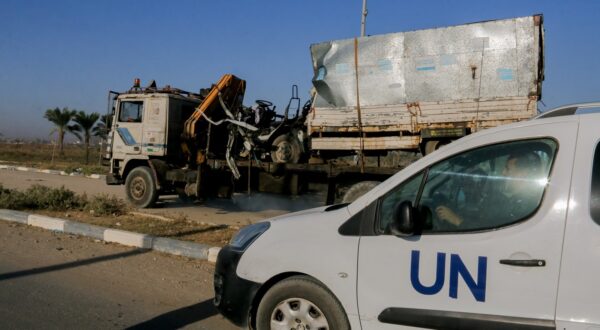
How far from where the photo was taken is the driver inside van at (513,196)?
2.47 metres

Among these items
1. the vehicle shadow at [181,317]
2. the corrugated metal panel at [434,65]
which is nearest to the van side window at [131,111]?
the corrugated metal panel at [434,65]

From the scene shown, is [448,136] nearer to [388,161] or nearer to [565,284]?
[388,161]

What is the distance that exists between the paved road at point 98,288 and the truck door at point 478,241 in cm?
181

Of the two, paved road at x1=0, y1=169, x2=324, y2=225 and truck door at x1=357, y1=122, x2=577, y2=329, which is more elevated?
truck door at x1=357, y1=122, x2=577, y2=329

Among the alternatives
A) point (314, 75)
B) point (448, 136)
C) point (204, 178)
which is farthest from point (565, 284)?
point (204, 178)

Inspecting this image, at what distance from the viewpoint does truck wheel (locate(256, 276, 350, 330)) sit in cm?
286

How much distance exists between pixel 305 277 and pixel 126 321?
1875 mm

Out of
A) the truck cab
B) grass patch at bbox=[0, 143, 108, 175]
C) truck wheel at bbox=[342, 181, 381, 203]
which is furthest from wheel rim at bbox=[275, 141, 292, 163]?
grass patch at bbox=[0, 143, 108, 175]

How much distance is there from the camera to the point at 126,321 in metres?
3.96

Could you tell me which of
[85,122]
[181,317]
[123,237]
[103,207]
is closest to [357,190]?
[123,237]

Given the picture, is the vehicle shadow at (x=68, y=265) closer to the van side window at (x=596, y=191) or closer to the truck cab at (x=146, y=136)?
the truck cab at (x=146, y=136)

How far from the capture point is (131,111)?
11133mm

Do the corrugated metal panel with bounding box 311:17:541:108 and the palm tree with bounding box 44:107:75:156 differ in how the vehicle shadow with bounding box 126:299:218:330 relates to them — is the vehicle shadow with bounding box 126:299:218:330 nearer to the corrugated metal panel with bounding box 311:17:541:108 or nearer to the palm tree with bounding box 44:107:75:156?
the corrugated metal panel with bounding box 311:17:541:108

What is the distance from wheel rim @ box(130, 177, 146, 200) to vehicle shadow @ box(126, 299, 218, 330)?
7.12 meters
